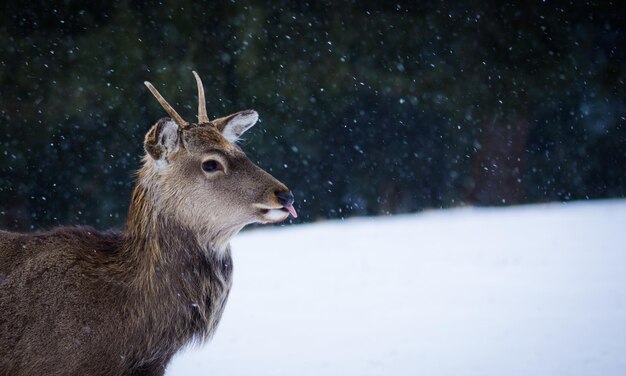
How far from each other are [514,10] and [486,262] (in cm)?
734

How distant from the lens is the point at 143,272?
409cm

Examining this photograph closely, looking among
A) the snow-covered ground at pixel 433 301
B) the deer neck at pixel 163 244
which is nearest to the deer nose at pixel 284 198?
the deer neck at pixel 163 244

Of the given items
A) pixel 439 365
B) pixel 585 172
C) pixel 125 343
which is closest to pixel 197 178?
pixel 125 343

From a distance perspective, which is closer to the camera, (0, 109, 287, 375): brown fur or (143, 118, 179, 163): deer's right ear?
(0, 109, 287, 375): brown fur

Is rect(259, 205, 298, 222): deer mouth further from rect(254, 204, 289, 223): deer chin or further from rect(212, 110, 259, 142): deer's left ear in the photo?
rect(212, 110, 259, 142): deer's left ear

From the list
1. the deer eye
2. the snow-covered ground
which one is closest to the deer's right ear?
the deer eye

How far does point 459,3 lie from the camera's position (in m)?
14.4

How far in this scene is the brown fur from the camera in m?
3.74

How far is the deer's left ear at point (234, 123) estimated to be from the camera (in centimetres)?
462

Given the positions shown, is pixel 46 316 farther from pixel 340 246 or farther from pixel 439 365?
pixel 340 246

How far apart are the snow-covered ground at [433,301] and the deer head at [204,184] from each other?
4.81 feet

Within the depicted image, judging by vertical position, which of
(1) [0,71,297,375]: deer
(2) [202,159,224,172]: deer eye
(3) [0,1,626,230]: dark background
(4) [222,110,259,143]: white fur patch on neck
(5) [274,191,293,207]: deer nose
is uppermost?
(4) [222,110,259,143]: white fur patch on neck

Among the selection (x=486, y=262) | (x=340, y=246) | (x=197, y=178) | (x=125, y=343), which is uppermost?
(x=197, y=178)

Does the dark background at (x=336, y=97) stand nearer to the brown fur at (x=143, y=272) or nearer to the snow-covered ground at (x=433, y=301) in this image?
the snow-covered ground at (x=433, y=301)
